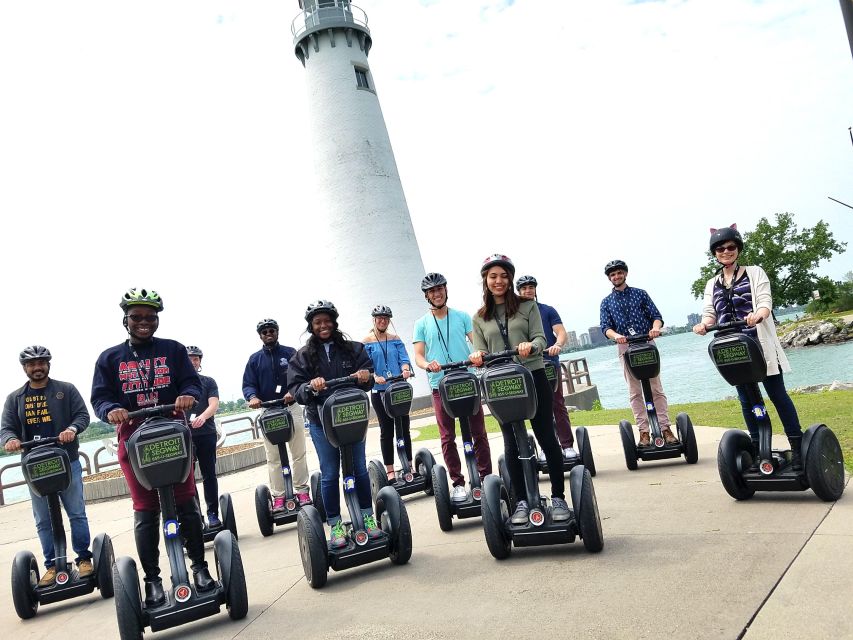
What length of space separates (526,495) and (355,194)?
18494 mm

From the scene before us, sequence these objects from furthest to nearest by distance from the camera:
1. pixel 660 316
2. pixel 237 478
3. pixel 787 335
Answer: pixel 787 335 → pixel 237 478 → pixel 660 316

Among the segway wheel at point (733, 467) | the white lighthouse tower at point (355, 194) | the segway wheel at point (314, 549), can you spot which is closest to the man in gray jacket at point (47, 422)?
the segway wheel at point (314, 549)

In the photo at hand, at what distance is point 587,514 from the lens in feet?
13.1

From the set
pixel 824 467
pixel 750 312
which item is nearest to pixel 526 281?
pixel 750 312

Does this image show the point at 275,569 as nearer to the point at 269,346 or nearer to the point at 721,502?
the point at 269,346

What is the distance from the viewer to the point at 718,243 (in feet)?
16.1

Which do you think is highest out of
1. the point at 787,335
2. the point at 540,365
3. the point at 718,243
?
the point at 718,243

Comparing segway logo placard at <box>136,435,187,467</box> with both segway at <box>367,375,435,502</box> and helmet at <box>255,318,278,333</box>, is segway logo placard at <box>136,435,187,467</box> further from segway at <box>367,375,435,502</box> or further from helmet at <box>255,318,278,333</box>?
helmet at <box>255,318,278,333</box>

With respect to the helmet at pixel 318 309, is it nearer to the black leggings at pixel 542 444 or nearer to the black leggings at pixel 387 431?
the black leggings at pixel 542 444

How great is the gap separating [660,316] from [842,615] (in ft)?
14.8

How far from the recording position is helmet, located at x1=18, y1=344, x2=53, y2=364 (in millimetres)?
5539

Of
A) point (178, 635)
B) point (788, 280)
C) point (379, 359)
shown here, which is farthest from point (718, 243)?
point (788, 280)

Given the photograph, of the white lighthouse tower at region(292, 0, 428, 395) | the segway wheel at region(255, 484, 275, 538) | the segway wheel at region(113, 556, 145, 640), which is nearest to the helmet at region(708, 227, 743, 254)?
the segway wheel at region(113, 556, 145, 640)

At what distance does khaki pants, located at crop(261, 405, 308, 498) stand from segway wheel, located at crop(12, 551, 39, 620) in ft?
8.34
